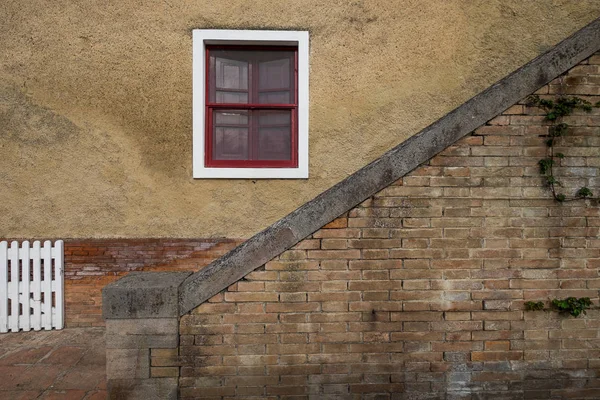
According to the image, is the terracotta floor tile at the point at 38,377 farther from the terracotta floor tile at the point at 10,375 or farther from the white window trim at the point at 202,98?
the white window trim at the point at 202,98

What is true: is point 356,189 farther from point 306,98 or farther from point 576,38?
point 306,98

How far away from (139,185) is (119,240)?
754 millimetres

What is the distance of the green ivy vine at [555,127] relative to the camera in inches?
106

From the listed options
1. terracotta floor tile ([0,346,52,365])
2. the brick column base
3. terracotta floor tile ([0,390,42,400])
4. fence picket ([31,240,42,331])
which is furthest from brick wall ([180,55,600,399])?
fence picket ([31,240,42,331])

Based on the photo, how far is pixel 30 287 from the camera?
4410 millimetres

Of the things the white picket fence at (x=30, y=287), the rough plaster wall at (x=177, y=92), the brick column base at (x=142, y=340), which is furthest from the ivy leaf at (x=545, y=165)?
the white picket fence at (x=30, y=287)

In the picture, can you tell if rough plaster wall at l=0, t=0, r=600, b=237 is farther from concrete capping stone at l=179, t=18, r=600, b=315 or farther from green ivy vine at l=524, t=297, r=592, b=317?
green ivy vine at l=524, t=297, r=592, b=317

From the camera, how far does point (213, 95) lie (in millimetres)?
4898

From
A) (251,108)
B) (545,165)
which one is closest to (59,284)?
(251,108)

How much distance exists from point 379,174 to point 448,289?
3.38ft

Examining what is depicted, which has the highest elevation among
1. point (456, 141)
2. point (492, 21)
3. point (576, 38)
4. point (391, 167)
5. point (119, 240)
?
point (492, 21)

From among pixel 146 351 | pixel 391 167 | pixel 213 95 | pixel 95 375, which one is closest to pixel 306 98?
pixel 213 95

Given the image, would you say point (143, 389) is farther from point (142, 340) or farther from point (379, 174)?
point (379, 174)

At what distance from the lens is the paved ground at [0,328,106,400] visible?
307 cm
